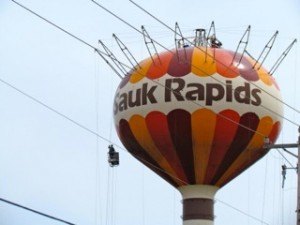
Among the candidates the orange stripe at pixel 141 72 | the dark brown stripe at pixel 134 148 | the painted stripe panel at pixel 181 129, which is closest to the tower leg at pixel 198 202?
the dark brown stripe at pixel 134 148

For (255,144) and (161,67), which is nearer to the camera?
(161,67)

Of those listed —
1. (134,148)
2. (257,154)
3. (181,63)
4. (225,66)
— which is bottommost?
(257,154)

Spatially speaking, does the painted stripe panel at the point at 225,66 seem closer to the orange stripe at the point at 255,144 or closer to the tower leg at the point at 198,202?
the orange stripe at the point at 255,144

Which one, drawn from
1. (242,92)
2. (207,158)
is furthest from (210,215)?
(242,92)

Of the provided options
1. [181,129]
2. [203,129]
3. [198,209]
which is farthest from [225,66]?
[198,209]

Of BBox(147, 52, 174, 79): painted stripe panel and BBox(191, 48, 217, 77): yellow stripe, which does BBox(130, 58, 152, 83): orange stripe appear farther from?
BBox(191, 48, 217, 77): yellow stripe

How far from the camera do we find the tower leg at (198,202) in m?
41.0

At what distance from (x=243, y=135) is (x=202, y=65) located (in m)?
3.12

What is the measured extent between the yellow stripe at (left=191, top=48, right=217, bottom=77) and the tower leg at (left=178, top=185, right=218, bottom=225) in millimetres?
4868

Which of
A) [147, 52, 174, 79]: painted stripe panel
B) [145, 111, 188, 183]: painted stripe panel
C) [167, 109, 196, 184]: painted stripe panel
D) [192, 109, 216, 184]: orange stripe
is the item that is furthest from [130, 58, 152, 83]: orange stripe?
[192, 109, 216, 184]: orange stripe

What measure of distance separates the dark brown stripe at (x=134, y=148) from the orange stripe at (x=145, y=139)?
0.72ft

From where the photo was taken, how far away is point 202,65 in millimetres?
39312

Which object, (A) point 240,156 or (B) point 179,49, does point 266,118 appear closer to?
(A) point 240,156

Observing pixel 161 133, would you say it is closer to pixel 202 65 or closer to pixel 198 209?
pixel 202 65
